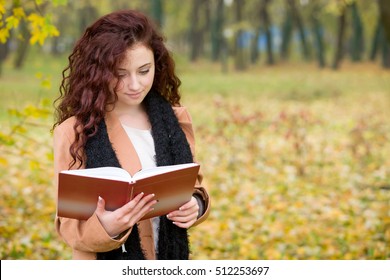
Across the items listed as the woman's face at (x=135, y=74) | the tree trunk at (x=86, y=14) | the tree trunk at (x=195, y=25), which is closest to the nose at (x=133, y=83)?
the woman's face at (x=135, y=74)

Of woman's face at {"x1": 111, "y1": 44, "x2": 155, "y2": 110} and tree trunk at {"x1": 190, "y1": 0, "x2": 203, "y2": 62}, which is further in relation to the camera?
tree trunk at {"x1": 190, "y1": 0, "x2": 203, "y2": 62}

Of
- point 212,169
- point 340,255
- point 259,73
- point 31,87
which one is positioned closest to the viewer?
point 340,255

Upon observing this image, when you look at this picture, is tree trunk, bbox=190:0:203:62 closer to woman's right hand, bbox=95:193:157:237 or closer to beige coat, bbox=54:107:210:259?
beige coat, bbox=54:107:210:259

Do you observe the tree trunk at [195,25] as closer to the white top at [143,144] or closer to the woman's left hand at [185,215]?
the white top at [143,144]

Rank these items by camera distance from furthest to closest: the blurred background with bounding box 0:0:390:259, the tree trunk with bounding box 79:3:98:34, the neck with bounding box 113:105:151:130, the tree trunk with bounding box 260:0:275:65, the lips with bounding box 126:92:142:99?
the tree trunk with bounding box 79:3:98:34, the tree trunk with bounding box 260:0:275:65, the blurred background with bounding box 0:0:390:259, the neck with bounding box 113:105:151:130, the lips with bounding box 126:92:142:99

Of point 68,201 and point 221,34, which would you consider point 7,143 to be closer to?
point 68,201

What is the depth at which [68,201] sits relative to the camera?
6.46 ft

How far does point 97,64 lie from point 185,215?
63 cm

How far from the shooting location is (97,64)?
2.08 m

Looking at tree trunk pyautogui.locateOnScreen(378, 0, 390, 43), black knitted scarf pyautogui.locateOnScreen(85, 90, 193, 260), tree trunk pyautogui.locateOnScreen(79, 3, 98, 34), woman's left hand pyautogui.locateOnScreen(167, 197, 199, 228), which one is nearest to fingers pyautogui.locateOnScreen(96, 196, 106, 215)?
black knitted scarf pyautogui.locateOnScreen(85, 90, 193, 260)

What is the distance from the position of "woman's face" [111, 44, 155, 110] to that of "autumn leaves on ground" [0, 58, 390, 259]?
183 cm

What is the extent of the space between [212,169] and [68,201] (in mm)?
6046

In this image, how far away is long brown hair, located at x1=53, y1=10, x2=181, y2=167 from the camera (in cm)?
206
